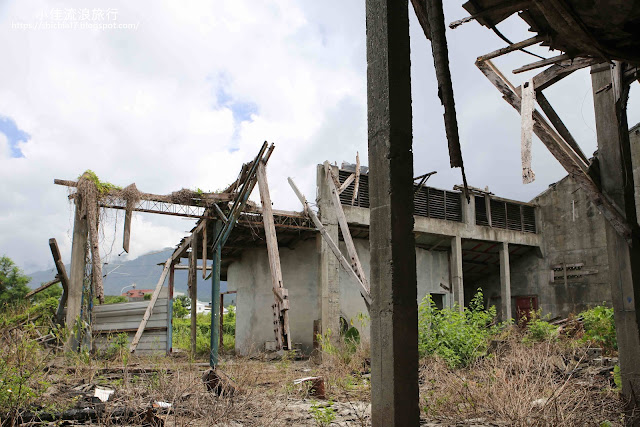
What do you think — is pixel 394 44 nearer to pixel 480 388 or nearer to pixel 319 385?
pixel 480 388

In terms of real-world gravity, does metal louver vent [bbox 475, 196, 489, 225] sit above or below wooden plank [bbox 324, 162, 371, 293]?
above

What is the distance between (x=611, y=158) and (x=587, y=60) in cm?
128

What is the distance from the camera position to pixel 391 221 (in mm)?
3299

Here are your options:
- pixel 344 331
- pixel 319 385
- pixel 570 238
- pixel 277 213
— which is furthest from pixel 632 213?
pixel 570 238

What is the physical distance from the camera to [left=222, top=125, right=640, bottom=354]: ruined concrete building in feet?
53.8

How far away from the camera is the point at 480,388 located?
19.9 feet

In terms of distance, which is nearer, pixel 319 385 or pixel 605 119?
pixel 605 119

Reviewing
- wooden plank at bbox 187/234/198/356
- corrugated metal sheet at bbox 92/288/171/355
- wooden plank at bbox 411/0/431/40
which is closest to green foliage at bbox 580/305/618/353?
wooden plank at bbox 411/0/431/40

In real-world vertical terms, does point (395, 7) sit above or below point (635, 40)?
below

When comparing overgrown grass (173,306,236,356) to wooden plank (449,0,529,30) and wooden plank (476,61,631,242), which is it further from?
wooden plank (449,0,529,30)

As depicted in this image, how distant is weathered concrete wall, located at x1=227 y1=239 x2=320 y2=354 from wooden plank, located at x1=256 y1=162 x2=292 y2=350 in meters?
6.69

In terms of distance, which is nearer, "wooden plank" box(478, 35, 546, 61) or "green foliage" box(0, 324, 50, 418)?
"green foliage" box(0, 324, 50, 418)

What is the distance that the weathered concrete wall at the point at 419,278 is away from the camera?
55.9 ft

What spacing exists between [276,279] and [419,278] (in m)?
11.4
